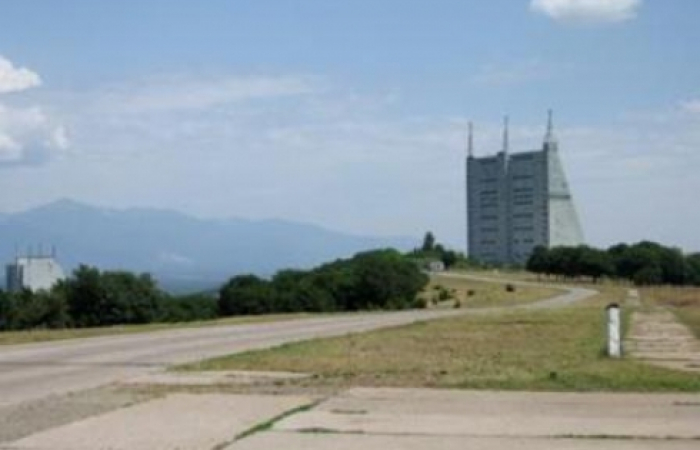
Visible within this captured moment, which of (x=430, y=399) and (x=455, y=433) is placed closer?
(x=455, y=433)

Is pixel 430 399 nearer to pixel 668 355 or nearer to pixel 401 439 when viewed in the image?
pixel 401 439

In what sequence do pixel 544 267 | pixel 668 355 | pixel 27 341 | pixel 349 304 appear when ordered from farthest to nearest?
pixel 544 267
pixel 349 304
pixel 27 341
pixel 668 355

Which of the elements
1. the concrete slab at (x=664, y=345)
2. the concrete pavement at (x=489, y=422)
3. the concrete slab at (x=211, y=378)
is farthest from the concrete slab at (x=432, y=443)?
the concrete slab at (x=664, y=345)

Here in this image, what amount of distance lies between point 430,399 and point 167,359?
9871 millimetres

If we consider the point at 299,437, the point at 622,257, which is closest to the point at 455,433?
the point at 299,437

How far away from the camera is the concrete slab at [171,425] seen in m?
12.0

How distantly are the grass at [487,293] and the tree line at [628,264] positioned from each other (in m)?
25.1

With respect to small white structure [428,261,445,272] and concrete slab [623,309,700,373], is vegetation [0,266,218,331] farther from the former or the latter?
small white structure [428,261,445,272]

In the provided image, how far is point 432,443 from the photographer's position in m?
12.0

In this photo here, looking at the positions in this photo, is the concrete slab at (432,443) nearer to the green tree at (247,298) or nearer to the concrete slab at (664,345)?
the concrete slab at (664,345)

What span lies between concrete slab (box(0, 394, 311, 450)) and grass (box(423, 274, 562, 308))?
6811 cm

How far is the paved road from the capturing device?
63.5 ft

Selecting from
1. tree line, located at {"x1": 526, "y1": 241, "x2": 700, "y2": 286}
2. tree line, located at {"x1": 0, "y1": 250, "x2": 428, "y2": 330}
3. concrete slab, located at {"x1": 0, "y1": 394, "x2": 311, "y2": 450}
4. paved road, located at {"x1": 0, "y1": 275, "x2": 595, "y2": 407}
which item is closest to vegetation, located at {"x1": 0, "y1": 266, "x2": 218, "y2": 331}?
tree line, located at {"x1": 0, "y1": 250, "x2": 428, "y2": 330}

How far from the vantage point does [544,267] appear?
172m
